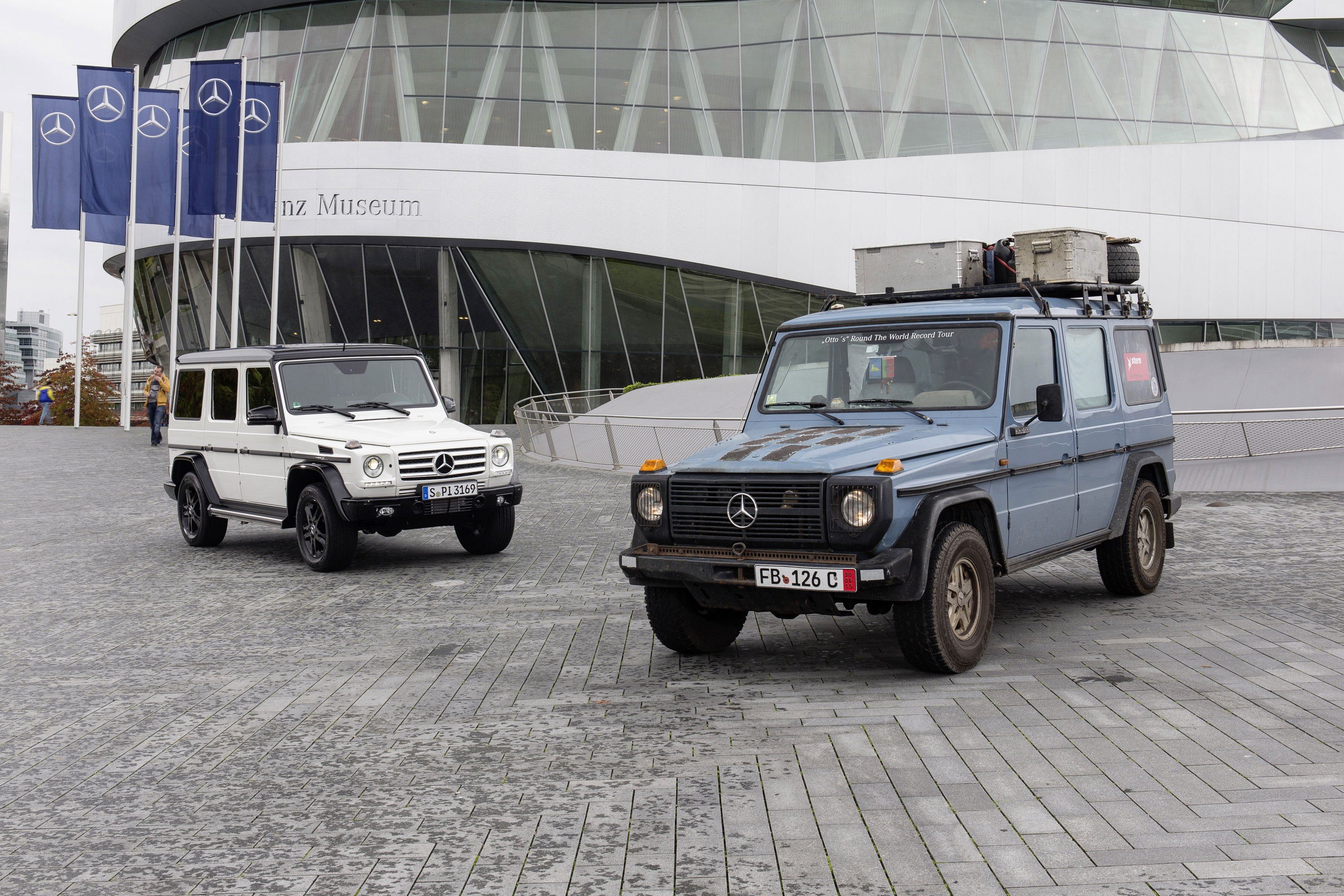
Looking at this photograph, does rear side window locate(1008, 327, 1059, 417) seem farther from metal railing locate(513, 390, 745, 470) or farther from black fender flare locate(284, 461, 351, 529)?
metal railing locate(513, 390, 745, 470)

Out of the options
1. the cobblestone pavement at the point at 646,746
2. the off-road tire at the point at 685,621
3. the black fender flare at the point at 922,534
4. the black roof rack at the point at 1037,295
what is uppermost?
the black roof rack at the point at 1037,295

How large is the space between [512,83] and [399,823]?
3254 cm

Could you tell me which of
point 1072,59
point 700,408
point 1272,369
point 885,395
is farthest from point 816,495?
point 1072,59

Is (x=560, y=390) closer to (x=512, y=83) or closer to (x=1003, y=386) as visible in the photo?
(x=512, y=83)

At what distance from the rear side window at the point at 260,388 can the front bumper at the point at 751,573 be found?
6130 millimetres

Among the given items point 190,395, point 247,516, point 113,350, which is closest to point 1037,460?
point 247,516

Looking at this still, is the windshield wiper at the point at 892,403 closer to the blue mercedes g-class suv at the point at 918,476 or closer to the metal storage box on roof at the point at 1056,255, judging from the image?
the blue mercedes g-class suv at the point at 918,476

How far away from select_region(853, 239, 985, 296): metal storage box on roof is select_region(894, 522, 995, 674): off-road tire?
230cm

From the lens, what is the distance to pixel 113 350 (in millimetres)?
146000

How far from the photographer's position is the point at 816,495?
6.19m

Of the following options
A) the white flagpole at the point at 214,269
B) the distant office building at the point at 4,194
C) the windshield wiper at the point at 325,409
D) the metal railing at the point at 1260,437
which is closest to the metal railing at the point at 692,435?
the metal railing at the point at 1260,437

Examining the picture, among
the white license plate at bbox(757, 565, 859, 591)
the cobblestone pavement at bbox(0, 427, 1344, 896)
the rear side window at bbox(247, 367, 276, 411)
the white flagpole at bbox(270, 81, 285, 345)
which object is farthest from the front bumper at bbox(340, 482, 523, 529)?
the white flagpole at bbox(270, 81, 285, 345)

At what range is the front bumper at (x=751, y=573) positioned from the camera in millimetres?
6027

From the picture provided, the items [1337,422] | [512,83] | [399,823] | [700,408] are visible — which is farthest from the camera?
[512,83]
